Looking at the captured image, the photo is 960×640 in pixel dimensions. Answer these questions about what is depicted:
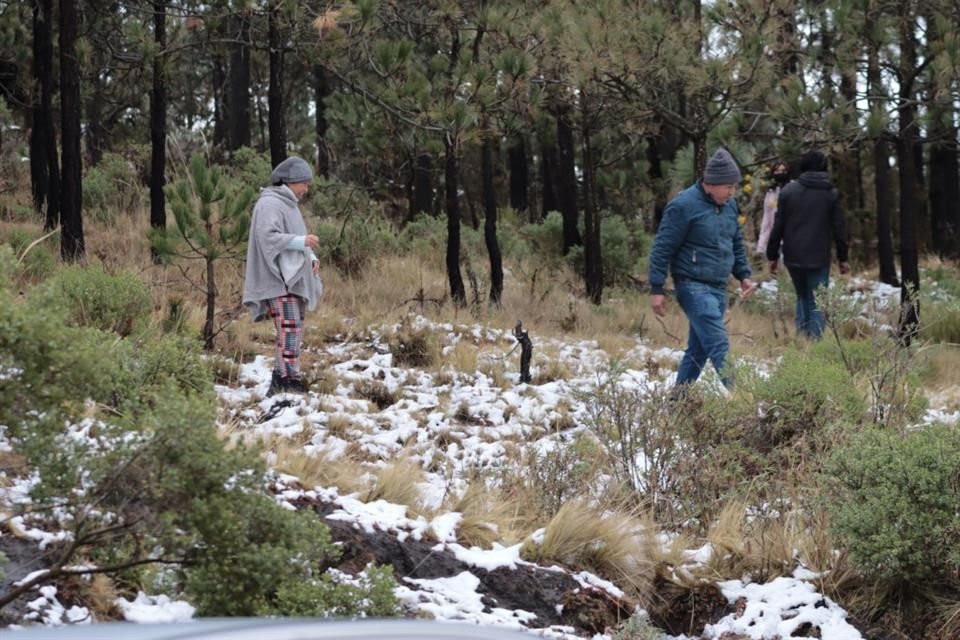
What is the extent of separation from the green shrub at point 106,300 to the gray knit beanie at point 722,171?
385 centimetres

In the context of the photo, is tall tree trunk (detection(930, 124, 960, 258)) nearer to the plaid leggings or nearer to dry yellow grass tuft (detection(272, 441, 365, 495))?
the plaid leggings

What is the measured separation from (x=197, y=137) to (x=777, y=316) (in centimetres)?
1313

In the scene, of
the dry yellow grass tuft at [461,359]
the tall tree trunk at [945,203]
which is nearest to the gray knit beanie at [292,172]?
the dry yellow grass tuft at [461,359]

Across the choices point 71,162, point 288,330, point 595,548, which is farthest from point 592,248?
point 595,548

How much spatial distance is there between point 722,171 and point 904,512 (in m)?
3.29

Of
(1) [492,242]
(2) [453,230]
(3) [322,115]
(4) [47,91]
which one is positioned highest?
(3) [322,115]

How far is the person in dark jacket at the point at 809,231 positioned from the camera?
1042cm

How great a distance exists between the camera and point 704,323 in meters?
7.30

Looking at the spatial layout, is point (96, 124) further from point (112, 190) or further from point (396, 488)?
point (396, 488)

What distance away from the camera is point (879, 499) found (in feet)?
14.6

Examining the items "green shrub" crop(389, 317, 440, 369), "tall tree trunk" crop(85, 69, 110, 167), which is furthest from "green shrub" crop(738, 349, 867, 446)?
"tall tree trunk" crop(85, 69, 110, 167)

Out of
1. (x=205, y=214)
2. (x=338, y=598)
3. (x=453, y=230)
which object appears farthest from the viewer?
(x=453, y=230)

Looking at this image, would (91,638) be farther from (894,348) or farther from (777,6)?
(777,6)

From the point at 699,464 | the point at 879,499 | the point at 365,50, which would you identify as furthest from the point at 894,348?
the point at 365,50
